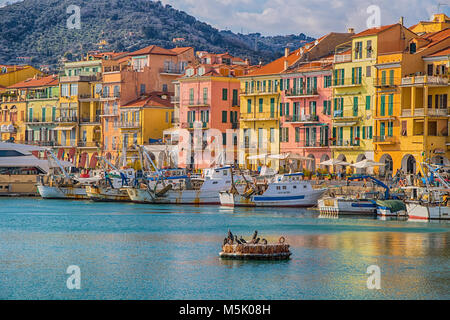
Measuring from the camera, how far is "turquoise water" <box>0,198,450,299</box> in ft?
138

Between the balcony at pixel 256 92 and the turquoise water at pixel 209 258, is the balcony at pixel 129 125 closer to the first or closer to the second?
the balcony at pixel 256 92

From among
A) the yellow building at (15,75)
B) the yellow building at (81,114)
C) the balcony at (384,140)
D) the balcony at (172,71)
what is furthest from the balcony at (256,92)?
the yellow building at (15,75)

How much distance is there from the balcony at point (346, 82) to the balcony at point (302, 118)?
460cm

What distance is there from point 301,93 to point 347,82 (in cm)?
743

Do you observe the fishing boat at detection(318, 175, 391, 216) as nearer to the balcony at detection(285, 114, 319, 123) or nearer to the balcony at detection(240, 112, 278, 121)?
the balcony at detection(285, 114, 319, 123)

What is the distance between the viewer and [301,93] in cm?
10350

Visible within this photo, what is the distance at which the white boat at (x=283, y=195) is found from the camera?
8706 centimetres

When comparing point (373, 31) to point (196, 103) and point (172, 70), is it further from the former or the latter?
point (172, 70)

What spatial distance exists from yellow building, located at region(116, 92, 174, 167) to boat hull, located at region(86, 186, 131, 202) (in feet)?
62.5

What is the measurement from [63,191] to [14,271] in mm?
61255

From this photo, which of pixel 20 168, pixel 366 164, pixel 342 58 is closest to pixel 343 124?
pixel 342 58

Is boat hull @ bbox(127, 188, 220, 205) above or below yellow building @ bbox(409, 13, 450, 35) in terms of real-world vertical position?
below

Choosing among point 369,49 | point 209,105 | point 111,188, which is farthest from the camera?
point 209,105

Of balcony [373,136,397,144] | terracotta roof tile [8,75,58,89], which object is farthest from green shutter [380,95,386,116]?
terracotta roof tile [8,75,58,89]
